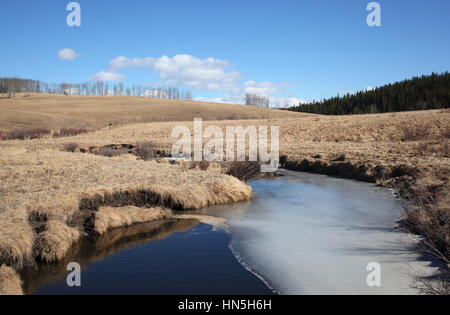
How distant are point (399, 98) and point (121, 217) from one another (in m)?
94.9

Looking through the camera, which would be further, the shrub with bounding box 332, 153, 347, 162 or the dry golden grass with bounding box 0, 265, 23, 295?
the shrub with bounding box 332, 153, 347, 162

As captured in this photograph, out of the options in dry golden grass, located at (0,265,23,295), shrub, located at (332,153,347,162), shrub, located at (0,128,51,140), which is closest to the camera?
dry golden grass, located at (0,265,23,295)

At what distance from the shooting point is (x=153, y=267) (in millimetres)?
8422

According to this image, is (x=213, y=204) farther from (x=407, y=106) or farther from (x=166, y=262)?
(x=407, y=106)

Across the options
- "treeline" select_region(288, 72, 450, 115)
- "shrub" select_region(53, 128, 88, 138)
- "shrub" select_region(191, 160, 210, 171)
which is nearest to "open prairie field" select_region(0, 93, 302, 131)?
"shrub" select_region(53, 128, 88, 138)

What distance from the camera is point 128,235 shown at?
1089 centimetres

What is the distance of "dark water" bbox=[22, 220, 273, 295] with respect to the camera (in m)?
7.29

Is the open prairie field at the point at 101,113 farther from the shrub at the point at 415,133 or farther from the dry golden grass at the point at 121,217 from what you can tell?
the dry golden grass at the point at 121,217

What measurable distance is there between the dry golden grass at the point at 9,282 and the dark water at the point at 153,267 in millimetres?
307

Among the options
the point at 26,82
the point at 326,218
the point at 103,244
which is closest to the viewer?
the point at 103,244

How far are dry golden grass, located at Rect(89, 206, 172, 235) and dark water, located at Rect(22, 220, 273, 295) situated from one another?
0.32 metres

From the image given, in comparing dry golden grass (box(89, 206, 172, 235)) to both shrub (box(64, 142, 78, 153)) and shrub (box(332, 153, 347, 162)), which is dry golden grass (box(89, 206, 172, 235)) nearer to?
shrub (box(332, 153, 347, 162))
